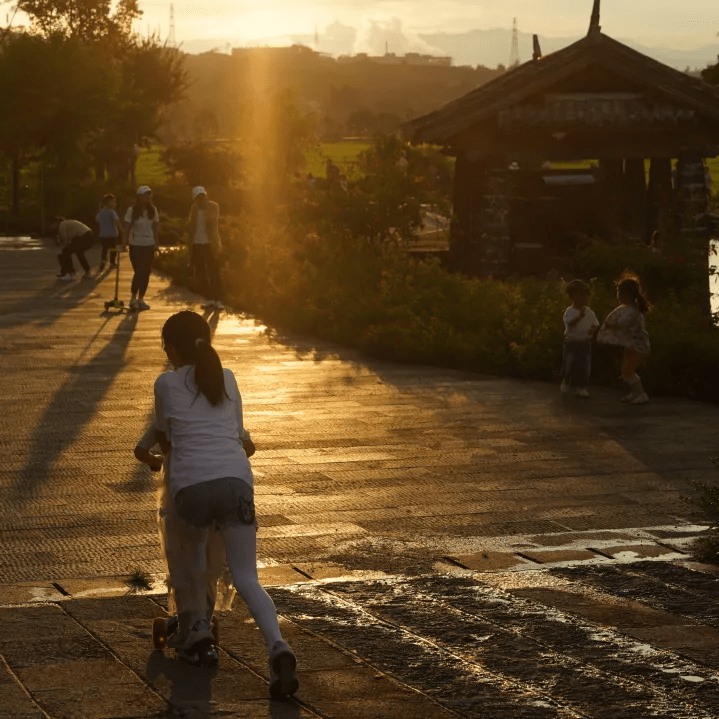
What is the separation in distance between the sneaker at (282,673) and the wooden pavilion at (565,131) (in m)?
18.3

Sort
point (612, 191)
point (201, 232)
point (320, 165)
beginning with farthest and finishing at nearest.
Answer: point (320, 165), point (612, 191), point (201, 232)

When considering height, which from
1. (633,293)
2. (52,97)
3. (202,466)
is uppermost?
(52,97)

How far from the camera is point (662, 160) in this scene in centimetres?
2747

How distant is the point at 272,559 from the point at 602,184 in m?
22.5

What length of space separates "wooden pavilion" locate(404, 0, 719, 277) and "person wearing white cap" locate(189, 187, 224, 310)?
→ 4.26m

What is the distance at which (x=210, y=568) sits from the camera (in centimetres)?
641

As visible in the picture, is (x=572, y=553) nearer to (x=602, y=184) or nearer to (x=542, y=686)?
(x=542, y=686)

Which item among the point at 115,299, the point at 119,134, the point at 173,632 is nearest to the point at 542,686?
the point at 173,632

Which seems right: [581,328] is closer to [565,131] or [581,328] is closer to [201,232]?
[201,232]

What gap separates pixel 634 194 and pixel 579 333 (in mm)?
15973

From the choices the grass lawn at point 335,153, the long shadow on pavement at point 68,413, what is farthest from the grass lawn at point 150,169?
the long shadow on pavement at point 68,413

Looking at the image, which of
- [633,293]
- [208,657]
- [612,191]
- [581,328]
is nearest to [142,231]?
[581,328]

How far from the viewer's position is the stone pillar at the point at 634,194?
2930 cm

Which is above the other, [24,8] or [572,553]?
[24,8]
